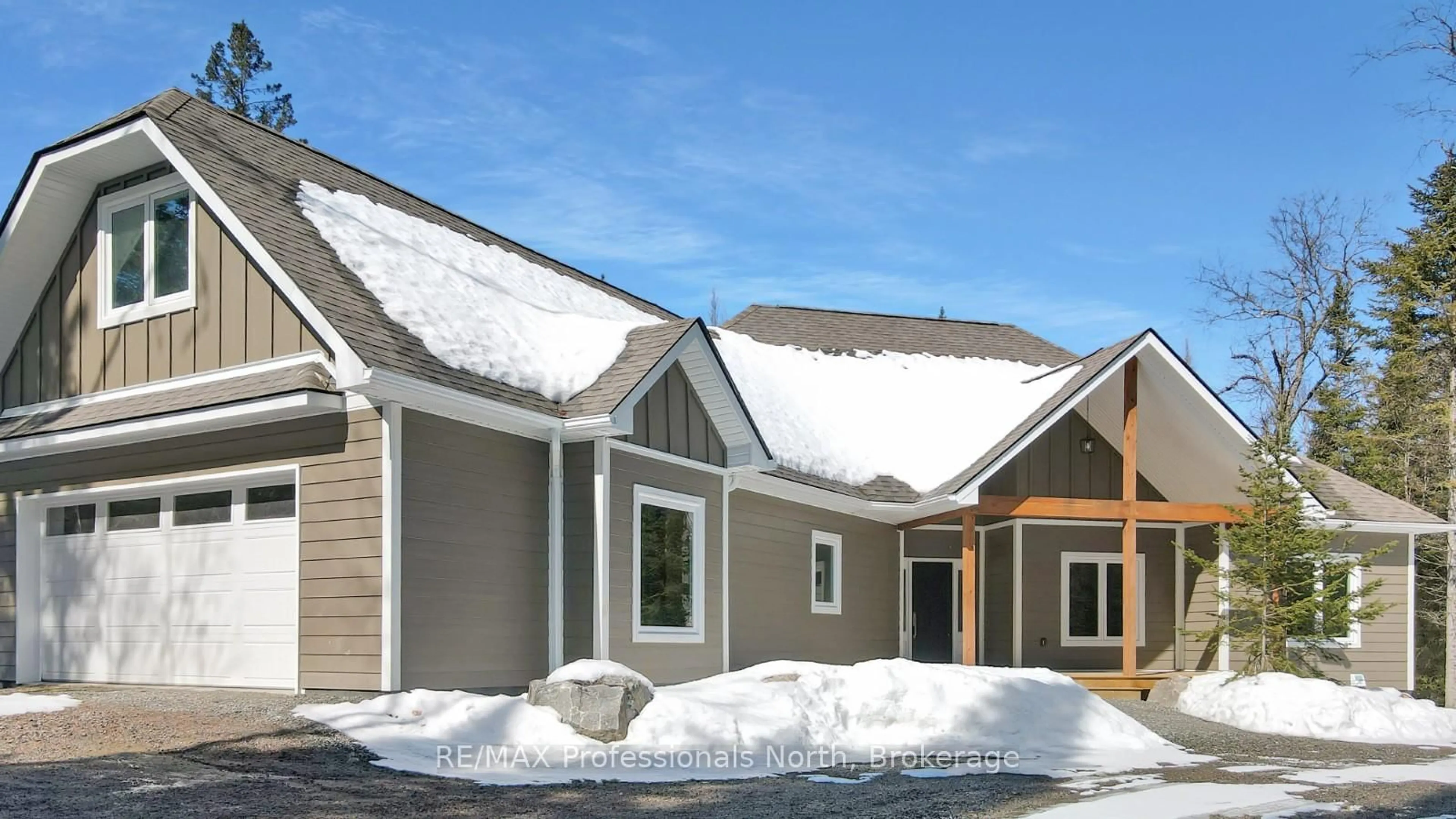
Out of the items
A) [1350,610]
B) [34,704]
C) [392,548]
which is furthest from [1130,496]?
[34,704]

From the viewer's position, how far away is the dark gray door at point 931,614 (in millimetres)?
19781

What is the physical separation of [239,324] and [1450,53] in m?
17.7

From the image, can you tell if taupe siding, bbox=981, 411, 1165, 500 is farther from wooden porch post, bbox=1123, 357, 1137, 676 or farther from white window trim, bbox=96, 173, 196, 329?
white window trim, bbox=96, 173, 196, 329

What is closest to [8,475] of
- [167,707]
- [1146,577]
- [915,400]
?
[167,707]

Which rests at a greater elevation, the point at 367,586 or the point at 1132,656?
the point at 367,586

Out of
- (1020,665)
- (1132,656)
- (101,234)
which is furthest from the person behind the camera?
(1020,665)

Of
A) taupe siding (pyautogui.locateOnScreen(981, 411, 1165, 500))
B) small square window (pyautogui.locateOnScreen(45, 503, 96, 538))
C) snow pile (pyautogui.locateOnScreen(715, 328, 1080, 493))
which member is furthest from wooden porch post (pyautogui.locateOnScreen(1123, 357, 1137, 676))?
small square window (pyautogui.locateOnScreen(45, 503, 96, 538))

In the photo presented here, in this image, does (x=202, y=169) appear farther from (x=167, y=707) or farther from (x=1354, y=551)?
(x=1354, y=551)

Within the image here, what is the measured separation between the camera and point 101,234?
12.6 meters

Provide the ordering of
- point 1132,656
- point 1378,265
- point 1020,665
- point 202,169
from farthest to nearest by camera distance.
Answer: point 1378,265 → point 1020,665 → point 1132,656 → point 202,169

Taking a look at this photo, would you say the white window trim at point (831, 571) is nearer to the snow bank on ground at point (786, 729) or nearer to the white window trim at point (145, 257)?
the snow bank on ground at point (786, 729)

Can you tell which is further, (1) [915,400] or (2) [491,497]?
(1) [915,400]

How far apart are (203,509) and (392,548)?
2.58 m

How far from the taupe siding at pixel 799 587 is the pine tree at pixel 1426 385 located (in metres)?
10.3
